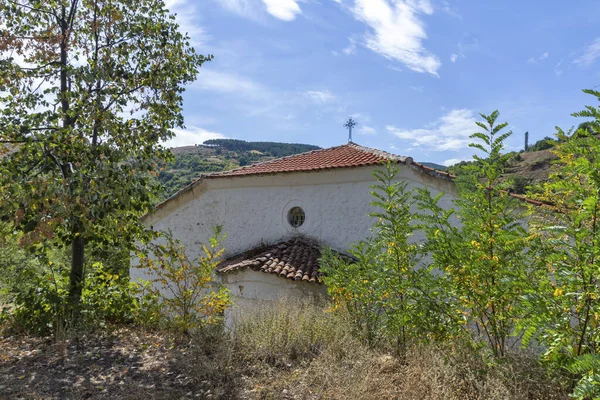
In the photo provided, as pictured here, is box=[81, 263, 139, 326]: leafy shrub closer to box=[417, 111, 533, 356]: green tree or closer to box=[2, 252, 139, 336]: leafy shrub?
box=[2, 252, 139, 336]: leafy shrub

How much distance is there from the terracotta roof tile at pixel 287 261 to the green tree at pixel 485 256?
3.91m

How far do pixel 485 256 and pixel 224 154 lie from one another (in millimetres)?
88967

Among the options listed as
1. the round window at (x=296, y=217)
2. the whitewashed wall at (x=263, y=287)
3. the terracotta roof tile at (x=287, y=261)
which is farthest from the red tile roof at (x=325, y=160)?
the whitewashed wall at (x=263, y=287)

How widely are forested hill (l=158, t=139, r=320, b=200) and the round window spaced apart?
57.0 m

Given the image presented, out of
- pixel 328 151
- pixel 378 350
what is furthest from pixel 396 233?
pixel 328 151

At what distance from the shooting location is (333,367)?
159 inches

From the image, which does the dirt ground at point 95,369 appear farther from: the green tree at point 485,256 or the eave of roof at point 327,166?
the eave of roof at point 327,166

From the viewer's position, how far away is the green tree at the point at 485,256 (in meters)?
3.34

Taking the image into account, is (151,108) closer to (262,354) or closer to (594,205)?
(262,354)

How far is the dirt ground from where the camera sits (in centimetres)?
392

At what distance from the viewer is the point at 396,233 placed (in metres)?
4.37

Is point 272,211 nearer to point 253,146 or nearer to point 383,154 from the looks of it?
point 383,154

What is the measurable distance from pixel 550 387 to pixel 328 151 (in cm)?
1012

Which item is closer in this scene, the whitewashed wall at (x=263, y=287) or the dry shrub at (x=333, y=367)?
the dry shrub at (x=333, y=367)
